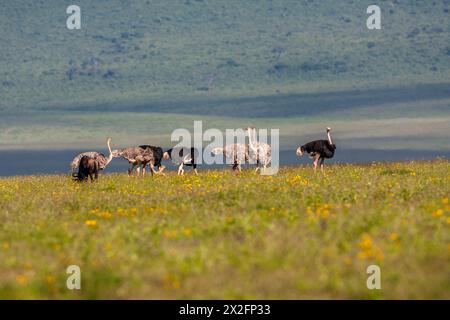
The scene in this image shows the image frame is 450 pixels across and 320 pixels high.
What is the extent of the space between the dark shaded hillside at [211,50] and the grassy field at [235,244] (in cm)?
12433

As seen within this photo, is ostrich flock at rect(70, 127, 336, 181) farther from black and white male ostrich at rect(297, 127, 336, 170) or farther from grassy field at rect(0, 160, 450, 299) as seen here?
grassy field at rect(0, 160, 450, 299)

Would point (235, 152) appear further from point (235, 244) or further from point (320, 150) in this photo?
point (235, 244)

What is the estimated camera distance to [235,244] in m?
17.1

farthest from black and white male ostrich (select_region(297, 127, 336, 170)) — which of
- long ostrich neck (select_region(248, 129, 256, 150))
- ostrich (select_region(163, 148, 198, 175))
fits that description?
ostrich (select_region(163, 148, 198, 175))

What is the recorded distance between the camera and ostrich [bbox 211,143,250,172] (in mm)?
40500

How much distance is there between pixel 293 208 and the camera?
21.8 m

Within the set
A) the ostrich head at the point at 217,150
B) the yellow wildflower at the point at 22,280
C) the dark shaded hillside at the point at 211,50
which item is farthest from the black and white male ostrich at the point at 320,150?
the dark shaded hillside at the point at 211,50

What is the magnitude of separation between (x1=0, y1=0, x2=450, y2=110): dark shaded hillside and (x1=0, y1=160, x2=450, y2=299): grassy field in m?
124

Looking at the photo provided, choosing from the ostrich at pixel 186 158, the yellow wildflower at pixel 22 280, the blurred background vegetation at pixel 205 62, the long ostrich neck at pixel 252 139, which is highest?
the blurred background vegetation at pixel 205 62

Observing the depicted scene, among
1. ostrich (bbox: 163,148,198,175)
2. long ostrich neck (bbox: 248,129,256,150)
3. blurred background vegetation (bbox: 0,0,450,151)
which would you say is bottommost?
ostrich (bbox: 163,148,198,175)

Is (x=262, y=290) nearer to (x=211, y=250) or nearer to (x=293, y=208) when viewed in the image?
(x=211, y=250)

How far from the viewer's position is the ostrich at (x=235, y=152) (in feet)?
133

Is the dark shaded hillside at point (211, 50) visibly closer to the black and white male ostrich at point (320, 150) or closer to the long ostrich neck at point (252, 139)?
the long ostrich neck at point (252, 139)

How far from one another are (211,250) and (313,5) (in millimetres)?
161223
